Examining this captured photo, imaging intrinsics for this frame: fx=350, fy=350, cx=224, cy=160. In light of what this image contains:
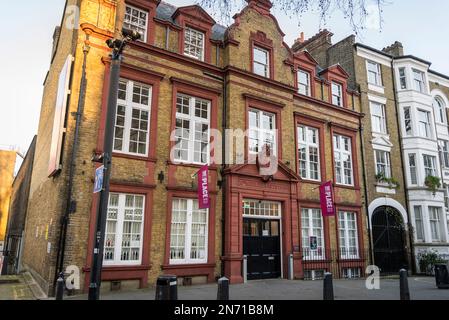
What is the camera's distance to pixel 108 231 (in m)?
11.7

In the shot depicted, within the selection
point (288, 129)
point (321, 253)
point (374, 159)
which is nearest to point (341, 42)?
point (374, 159)

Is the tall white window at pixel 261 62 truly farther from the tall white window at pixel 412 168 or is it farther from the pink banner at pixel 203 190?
the tall white window at pixel 412 168

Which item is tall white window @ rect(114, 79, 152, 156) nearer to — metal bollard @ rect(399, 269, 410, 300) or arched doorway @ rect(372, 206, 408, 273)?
metal bollard @ rect(399, 269, 410, 300)

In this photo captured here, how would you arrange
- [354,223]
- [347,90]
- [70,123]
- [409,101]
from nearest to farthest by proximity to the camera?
[70,123] < [354,223] < [347,90] < [409,101]

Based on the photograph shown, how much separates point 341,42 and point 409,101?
19.0 ft

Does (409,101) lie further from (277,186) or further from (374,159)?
(277,186)

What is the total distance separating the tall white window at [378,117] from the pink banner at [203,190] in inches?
519

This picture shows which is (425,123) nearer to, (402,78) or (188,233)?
(402,78)

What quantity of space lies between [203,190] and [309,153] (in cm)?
751

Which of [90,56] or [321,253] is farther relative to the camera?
[321,253]

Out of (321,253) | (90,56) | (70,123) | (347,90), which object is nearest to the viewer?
(70,123)

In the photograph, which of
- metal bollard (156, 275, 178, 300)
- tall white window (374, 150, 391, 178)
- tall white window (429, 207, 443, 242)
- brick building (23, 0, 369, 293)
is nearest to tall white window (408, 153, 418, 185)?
tall white window (374, 150, 391, 178)

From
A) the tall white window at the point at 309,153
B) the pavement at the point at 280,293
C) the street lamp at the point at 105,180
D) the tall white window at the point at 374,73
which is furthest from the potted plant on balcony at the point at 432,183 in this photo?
the street lamp at the point at 105,180

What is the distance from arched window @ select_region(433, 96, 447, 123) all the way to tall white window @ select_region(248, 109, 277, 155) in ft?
50.4
